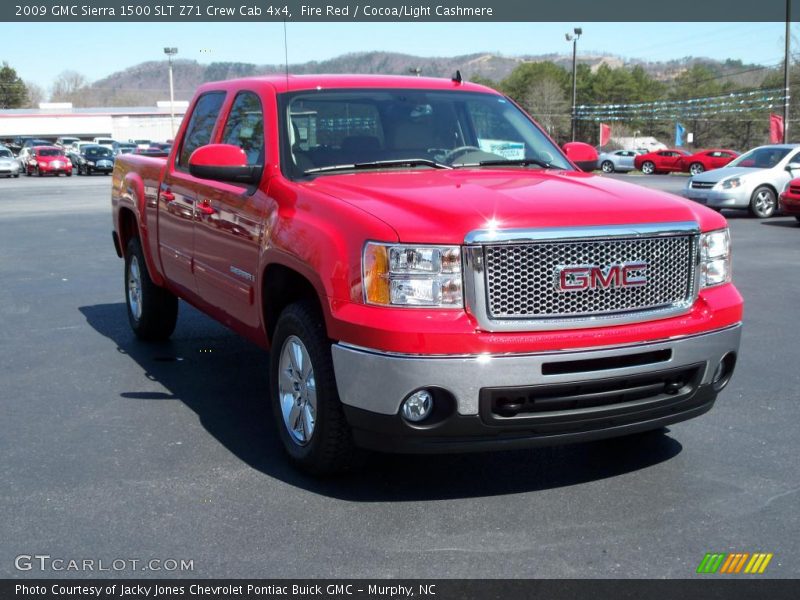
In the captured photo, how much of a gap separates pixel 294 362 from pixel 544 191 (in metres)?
1.44

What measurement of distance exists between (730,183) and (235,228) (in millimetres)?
16362

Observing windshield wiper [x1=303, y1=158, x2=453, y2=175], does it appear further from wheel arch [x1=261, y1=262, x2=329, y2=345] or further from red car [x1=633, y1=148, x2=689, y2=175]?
red car [x1=633, y1=148, x2=689, y2=175]

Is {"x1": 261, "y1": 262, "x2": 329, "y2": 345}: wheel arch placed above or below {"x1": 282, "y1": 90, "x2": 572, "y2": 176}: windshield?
below

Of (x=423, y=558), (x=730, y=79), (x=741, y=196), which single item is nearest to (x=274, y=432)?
(x=423, y=558)

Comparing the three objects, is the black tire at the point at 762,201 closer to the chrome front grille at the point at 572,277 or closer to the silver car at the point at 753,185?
the silver car at the point at 753,185

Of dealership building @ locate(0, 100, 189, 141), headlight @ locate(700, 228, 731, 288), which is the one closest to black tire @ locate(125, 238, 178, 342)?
headlight @ locate(700, 228, 731, 288)

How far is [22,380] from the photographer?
21.5ft

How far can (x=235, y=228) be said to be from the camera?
209 inches

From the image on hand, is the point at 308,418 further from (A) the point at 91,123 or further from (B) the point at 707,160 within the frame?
(A) the point at 91,123

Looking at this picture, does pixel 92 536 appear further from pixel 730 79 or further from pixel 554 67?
pixel 730 79

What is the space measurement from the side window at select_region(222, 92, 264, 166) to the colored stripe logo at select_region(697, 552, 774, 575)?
301 cm

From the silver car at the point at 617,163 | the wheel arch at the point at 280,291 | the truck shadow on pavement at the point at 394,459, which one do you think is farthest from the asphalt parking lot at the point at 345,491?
the silver car at the point at 617,163

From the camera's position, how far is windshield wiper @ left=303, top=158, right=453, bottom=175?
508 centimetres

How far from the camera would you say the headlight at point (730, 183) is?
64.2ft
